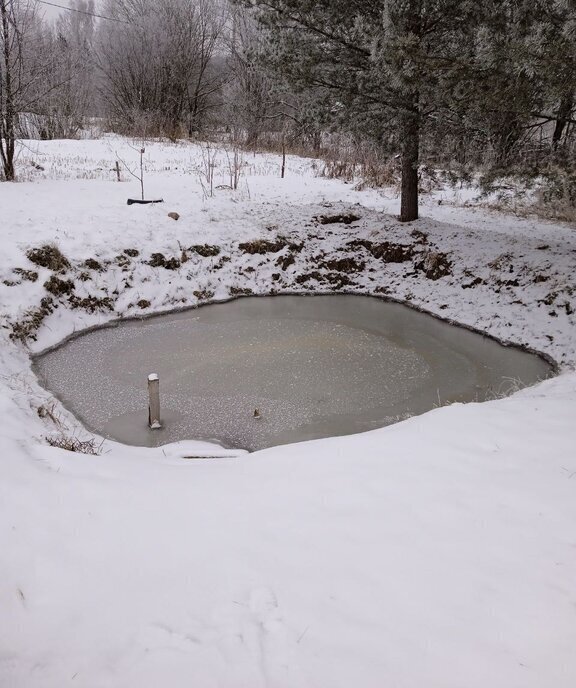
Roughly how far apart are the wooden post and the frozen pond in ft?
0.33

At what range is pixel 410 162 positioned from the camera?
10.7 meters

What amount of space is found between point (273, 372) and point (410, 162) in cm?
646

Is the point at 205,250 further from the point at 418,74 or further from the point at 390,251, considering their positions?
the point at 418,74

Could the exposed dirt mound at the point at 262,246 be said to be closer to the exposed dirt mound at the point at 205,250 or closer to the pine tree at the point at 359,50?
the exposed dirt mound at the point at 205,250

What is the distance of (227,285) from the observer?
10.2 meters

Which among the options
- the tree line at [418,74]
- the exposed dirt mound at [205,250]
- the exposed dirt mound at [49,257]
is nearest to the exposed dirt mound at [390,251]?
the tree line at [418,74]

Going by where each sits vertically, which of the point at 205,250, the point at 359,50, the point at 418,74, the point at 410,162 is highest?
the point at 359,50

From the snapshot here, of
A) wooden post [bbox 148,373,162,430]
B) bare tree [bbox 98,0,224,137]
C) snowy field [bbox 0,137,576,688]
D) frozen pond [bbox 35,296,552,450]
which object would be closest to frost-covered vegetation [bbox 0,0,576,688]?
snowy field [bbox 0,137,576,688]

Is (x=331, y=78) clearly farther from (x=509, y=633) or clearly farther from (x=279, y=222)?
(x=509, y=633)

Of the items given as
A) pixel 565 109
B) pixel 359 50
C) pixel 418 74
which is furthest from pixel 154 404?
pixel 359 50

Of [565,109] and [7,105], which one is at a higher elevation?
[7,105]

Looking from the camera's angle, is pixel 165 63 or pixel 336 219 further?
pixel 165 63

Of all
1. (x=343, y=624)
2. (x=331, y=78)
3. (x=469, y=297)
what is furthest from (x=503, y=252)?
(x=343, y=624)

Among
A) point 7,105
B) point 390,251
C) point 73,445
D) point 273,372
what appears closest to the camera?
point 73,445
